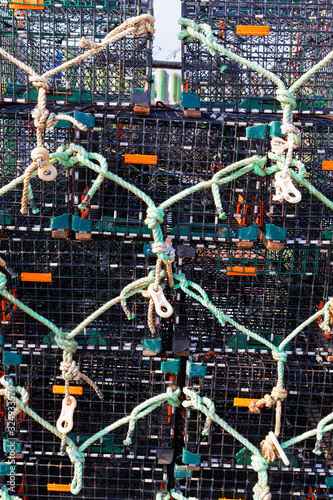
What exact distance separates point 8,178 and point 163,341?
Answer: 1.16 m

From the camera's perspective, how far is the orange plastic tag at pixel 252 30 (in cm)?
260

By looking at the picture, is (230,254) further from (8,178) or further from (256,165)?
(8,178)

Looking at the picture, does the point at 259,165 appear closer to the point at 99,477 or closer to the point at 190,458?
the point at 190,458

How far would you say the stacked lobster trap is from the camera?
2564mm

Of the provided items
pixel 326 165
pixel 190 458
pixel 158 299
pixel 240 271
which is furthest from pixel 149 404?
pixel 326 165

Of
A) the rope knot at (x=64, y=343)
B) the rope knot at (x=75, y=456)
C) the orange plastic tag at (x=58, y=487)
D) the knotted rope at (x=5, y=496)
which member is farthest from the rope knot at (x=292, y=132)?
the knotted rope at (x=5, y=496)

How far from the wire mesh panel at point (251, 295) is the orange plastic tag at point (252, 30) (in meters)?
1.03

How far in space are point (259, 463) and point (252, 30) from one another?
2.07m

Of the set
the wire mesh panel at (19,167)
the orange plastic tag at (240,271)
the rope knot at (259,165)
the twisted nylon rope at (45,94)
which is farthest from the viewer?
the orange plastic tag at (240,271)

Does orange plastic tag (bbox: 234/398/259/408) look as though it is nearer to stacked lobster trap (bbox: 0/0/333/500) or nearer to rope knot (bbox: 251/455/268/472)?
stacked lobster trap (bbox: 0/0/333/500)

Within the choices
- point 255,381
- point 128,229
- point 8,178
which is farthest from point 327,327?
point 8,178

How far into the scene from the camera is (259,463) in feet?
8.48

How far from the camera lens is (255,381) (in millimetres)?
2723

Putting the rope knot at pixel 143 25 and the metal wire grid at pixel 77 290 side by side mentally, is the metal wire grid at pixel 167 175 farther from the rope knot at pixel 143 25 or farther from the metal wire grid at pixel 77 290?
the rope knot at pixel 143 25
